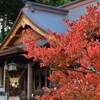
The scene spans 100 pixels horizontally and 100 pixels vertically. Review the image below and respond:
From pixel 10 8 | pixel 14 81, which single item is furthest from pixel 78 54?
pixel 10 8

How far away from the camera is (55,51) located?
561 cm

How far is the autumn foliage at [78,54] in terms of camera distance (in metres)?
5.43

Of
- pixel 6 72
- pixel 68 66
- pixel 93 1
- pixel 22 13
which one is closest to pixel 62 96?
pixel 68 66

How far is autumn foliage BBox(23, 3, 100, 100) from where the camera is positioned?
17.8 ft

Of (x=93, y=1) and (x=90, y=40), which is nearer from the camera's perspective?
(x=90, y=40)

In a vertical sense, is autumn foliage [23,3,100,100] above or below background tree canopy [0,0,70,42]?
below

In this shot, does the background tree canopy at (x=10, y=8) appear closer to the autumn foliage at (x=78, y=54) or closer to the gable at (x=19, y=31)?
the gable at (x=19, y=31)

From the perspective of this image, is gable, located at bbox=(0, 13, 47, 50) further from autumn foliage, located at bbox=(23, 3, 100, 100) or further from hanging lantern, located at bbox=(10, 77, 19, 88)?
autumn foliage, located at bbox=(23, 3, 100, 100)

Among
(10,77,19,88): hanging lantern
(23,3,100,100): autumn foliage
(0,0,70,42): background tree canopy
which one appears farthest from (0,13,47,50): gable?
(0,0,70,42): background tree canopy

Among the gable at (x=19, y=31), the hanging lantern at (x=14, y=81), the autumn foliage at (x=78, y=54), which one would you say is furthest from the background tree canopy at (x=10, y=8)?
the autumn foliage at (x=78, y=54)

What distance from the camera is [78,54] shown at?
5406mm

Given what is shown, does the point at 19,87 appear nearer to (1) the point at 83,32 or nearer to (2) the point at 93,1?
(2) the point at 93,1

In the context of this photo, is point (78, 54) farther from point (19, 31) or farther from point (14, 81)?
point (19, 31)

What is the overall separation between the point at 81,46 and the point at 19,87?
1033cm
